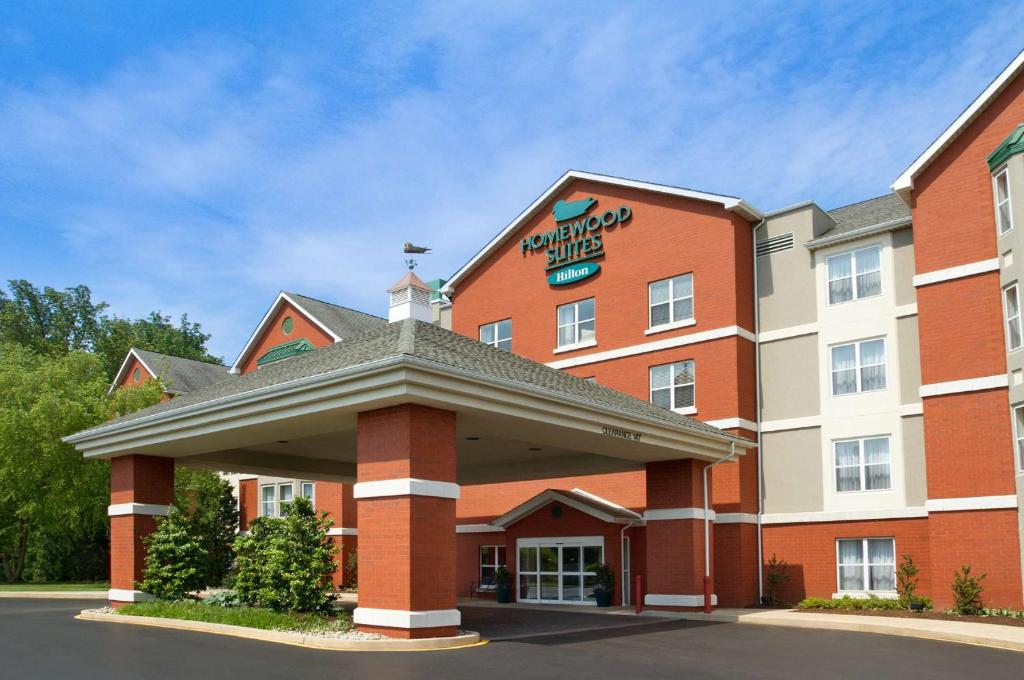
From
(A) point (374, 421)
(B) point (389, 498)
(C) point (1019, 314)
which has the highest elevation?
(C) point (1019, 314)

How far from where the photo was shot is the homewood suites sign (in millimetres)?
35219

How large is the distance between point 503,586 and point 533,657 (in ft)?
57.5

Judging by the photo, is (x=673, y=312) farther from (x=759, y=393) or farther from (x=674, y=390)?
(x=759, y=393)

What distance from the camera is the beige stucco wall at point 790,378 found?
30797 mm

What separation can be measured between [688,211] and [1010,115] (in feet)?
33.0

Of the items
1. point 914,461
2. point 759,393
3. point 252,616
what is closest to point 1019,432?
point 914,461

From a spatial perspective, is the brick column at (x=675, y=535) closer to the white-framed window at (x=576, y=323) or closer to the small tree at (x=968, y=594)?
the small tree at (x=968, y=594)

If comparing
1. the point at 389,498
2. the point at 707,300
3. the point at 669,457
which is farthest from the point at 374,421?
the point at 707,300

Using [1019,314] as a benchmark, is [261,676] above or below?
below

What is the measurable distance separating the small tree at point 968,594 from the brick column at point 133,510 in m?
20.3

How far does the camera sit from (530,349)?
3703 cm

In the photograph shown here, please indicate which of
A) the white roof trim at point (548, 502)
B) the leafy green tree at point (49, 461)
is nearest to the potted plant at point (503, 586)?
the white roof trim at point (548, 502)

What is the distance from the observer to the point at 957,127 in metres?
27.1

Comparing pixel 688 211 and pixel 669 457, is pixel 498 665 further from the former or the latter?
pixel 688 211
